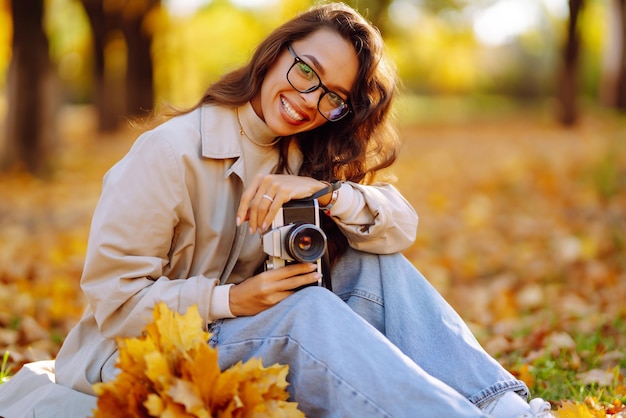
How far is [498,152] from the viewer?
1055 centimetres

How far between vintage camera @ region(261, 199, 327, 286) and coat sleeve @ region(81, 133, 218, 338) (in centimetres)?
20

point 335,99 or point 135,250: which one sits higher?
point 335,99

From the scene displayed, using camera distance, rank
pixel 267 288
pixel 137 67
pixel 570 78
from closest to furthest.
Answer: pixel 267 288, pixel 570 78, pixel 137 67

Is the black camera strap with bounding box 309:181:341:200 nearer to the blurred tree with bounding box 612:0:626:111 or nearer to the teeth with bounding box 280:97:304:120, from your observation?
the teeth with bounding box 280:97:304:120

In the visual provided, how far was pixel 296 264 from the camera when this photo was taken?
84.4 inches

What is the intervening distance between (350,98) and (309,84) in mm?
190

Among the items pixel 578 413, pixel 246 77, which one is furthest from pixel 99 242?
pixel 578 413

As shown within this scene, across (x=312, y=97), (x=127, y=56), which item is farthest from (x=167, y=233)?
(x=127, y=56)

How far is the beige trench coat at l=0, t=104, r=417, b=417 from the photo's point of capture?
2113mm

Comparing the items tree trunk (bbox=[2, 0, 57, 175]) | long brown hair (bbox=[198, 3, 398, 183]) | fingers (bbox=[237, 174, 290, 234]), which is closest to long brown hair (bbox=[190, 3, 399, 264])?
long brown hair (bbox=[198, 3, 398, 183])

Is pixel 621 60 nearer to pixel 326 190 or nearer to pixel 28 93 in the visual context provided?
pixel 28 93

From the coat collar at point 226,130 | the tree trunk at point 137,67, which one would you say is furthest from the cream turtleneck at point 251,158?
the tree trunk at point 137,67

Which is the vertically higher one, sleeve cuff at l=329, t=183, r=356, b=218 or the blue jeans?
sleeve cuff at l=329, t=183, r=356, b=218

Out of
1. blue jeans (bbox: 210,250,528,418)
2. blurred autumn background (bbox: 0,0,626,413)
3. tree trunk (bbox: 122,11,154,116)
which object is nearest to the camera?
blue jeans (bbox: 210,250,528,418)
